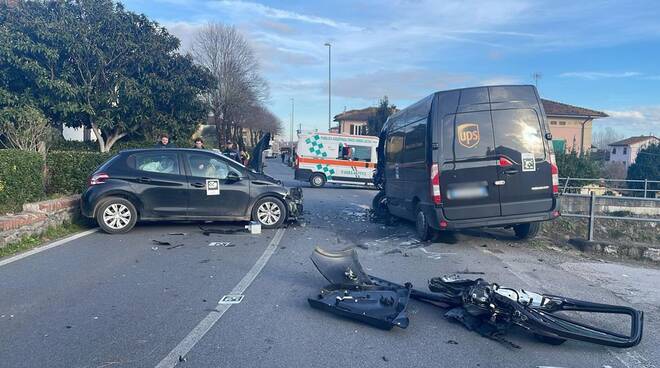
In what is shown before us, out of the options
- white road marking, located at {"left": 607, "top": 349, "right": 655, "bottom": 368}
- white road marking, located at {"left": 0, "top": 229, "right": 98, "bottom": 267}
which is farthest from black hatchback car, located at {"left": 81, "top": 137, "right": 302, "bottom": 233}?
white road marking, located at {"left": 607, "top": 349, "right": 655, "bottom": 368}

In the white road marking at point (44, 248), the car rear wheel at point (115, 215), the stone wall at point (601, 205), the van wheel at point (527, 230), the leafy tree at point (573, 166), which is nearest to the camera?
the white road marking at point (44, 248)

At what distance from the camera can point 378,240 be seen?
10.6 m

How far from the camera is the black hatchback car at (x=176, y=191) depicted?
10461 millimetres

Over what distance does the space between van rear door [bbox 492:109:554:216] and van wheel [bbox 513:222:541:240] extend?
3.92ft

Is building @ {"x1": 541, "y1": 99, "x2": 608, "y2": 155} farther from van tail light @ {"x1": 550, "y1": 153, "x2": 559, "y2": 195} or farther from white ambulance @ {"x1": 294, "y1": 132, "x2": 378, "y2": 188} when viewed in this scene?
van tail light @ {"x1": 550, "y1": 153, "x2": 559, "y2": 195}

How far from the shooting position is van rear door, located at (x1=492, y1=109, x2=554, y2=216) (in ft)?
29.6

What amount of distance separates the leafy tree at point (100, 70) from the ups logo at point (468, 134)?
17481 mm

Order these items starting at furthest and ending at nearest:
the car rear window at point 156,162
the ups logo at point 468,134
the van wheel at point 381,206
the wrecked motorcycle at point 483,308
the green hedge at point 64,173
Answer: the van wheel at point 381,206 → the green hedge at point 64,173 → the car rear window at point 156,162 → the ups logo at point 468,134 → the wrecked motorcycle at point 483,308

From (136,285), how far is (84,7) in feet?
65.3

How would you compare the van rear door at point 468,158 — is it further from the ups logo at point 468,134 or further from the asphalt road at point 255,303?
the asphalt road at point 255,303

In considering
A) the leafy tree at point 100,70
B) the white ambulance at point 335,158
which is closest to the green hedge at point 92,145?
the leafy tree at point 100,70

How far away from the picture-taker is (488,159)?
29.6ft

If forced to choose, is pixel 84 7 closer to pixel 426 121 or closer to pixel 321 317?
pixel 426 121

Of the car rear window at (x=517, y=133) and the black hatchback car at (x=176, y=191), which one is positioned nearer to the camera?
the car rear window at (x=517, y=133)
